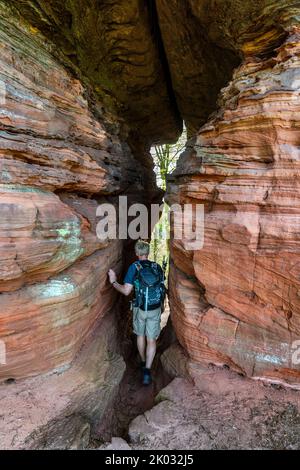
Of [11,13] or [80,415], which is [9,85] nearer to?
[11,13]

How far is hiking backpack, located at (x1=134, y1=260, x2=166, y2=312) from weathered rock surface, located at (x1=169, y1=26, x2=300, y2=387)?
2.39ft

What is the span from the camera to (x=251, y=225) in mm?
4988

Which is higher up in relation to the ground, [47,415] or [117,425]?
[47,415]

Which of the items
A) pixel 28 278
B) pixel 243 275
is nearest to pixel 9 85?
pixel 28 278

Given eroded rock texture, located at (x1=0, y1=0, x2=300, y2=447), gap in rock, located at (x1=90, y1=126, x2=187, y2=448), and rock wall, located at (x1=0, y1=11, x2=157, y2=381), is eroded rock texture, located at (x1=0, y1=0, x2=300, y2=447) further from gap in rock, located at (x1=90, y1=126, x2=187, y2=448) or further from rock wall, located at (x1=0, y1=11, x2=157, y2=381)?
gap in rock, located at (x1=90, y1=126, x2=187, y2=448)

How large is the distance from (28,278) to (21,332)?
88cm

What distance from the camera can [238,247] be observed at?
17.0ft

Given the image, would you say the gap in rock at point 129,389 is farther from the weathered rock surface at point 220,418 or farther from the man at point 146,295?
the weathered rock surface at point 220,418

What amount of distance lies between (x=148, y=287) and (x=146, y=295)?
186 millimetres

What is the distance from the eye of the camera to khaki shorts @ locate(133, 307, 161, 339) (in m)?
6.52

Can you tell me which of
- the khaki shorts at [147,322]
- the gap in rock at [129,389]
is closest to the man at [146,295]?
the khaki shorts at [147,322]

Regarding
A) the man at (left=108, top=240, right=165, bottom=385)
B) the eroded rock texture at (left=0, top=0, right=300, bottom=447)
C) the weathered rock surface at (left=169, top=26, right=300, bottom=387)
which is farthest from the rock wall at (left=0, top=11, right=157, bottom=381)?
the weathered rock surface at (left=169, top=26, right=300, bottom=387)

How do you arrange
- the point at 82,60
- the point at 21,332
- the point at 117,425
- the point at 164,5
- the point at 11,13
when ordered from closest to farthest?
the point at 21,332
the point at 11,13
the point at 117,425
the point at 164,5
the point at 82,60

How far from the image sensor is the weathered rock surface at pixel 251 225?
15.6 feet
